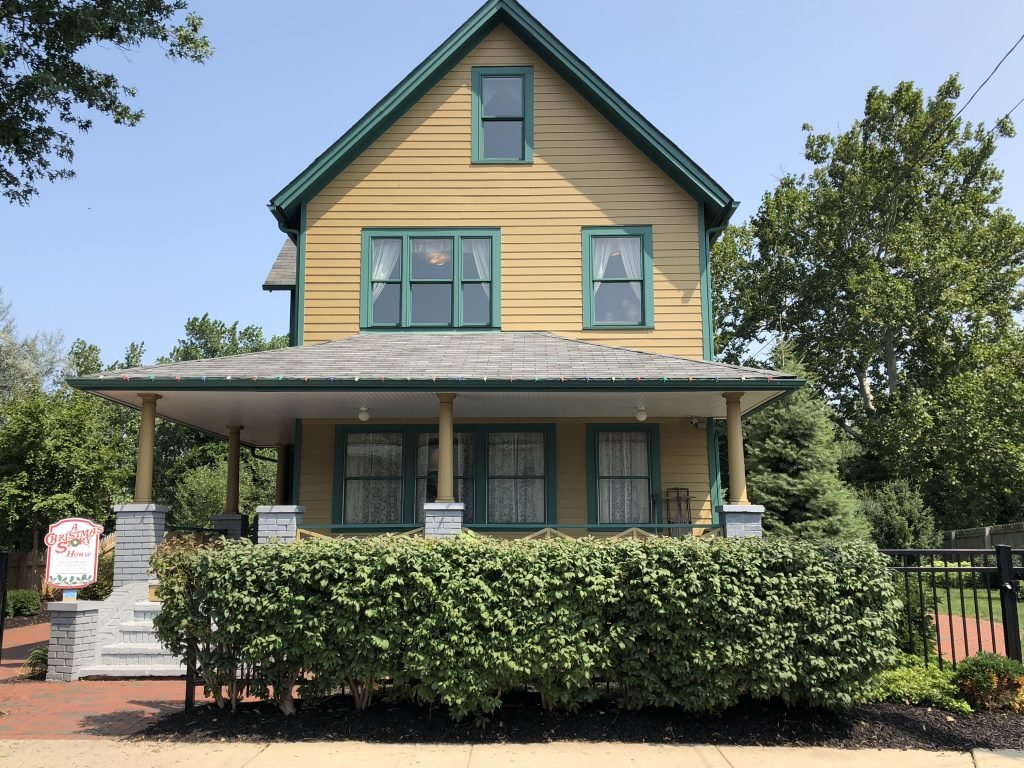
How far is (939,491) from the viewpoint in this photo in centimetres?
2845

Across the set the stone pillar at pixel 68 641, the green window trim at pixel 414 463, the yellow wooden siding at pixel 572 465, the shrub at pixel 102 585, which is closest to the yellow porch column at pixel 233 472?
the yellow wooden siding at pixel 572 465

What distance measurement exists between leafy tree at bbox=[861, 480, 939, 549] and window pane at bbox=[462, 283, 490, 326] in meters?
12.7

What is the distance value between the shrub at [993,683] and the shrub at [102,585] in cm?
1406

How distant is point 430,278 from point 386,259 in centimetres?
80

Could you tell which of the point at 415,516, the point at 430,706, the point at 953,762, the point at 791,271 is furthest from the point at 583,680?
the point at 791,271

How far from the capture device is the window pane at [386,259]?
13.6 metres

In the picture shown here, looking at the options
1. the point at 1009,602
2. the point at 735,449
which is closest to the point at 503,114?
the point at 735,449

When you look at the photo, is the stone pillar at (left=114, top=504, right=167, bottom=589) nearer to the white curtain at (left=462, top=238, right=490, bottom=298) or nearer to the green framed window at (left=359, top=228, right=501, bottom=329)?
the green framed window at (left=359, top=228, right=501, bottom=329)

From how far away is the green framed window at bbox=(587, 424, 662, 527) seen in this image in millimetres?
12609

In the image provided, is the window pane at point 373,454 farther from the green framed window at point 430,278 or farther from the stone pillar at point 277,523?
the stone pillar at point 277,523

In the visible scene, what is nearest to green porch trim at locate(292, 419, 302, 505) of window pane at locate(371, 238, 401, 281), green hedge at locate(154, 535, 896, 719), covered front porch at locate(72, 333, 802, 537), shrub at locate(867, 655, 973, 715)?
covered front porch at locate(72, 333, 802, 537)

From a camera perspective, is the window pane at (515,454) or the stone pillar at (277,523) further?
the window pane at (515,454)

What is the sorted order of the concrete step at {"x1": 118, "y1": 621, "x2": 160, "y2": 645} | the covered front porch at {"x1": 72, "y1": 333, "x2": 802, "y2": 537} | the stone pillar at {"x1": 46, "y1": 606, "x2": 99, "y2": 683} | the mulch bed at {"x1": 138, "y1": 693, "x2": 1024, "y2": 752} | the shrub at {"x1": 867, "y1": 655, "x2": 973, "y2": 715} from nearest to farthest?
the mulch bed at {"x1": 138, "y1": 693, "x2": 1024, "y2": 752} < the shrub at {"x1": 867, "y1": 655, "x2": 973, "y2": 715} < the stone pillar at {"x1": 46, "y1": 606, "x2": 99, "y2": 683} < the concrete step at {"x1": 118, "y1": 621, "x2": 160, "y2": 645} < the covered front porch at {"x1": 72, "y1": 333, "x2": 802, "y2": 537}

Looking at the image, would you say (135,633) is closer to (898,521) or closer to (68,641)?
(68,641)
